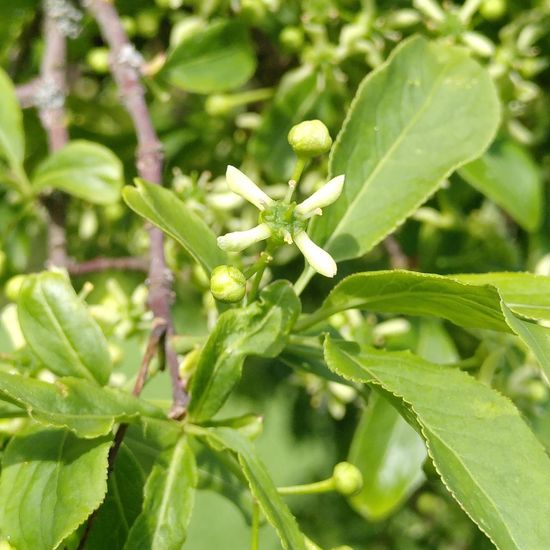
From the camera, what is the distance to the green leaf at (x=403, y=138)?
0.88m

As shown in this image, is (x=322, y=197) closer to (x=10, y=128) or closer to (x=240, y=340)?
(x=240, y=340)

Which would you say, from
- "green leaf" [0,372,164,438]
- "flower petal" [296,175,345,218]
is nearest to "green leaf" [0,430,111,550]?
"green leaf" [0,372,164,438]

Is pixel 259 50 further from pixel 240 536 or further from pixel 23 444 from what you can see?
pixel 240 536

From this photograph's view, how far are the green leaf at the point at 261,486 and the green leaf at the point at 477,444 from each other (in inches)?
4.3

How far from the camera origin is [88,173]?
1.23m

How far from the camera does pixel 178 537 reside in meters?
0.75

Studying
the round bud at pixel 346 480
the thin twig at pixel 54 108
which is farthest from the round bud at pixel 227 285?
the thin twig at pixel 54 108

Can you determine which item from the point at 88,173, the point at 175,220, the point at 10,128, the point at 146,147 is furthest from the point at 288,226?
the point at 10,128

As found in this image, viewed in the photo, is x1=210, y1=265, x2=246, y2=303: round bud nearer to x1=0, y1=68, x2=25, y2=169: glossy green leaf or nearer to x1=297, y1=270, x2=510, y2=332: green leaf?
x1=297, y1=270, x2=510, y2=332: green leaf

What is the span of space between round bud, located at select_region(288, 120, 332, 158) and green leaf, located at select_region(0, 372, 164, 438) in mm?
257

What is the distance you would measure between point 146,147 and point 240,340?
445mm

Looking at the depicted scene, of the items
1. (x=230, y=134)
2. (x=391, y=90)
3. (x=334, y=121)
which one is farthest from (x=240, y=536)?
(x=391, y=90)

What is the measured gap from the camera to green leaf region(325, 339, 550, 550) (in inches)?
25.8

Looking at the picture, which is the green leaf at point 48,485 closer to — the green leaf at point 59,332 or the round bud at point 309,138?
the green leaf at point 59,332
